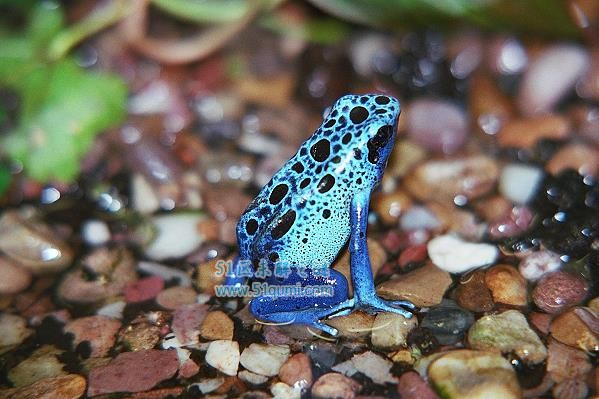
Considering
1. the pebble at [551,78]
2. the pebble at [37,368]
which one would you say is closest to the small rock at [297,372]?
the pebble at [37,368]

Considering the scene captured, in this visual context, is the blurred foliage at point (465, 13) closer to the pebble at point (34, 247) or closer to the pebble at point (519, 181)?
the pebble at point (519, 181)

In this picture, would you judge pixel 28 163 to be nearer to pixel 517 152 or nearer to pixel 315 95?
pixel 315 95

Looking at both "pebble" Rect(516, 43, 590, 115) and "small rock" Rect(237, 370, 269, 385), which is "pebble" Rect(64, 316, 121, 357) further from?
"pebble" Rect(516, 43, 590, 115)

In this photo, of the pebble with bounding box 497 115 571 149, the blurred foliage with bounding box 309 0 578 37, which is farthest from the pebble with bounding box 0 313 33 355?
the pebble with bounding box 497 115 571 149

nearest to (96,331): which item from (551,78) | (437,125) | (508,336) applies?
(508,336)

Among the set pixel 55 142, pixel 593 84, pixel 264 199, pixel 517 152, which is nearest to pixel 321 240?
pixel 264 199

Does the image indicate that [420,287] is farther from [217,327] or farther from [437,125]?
[437,125]
